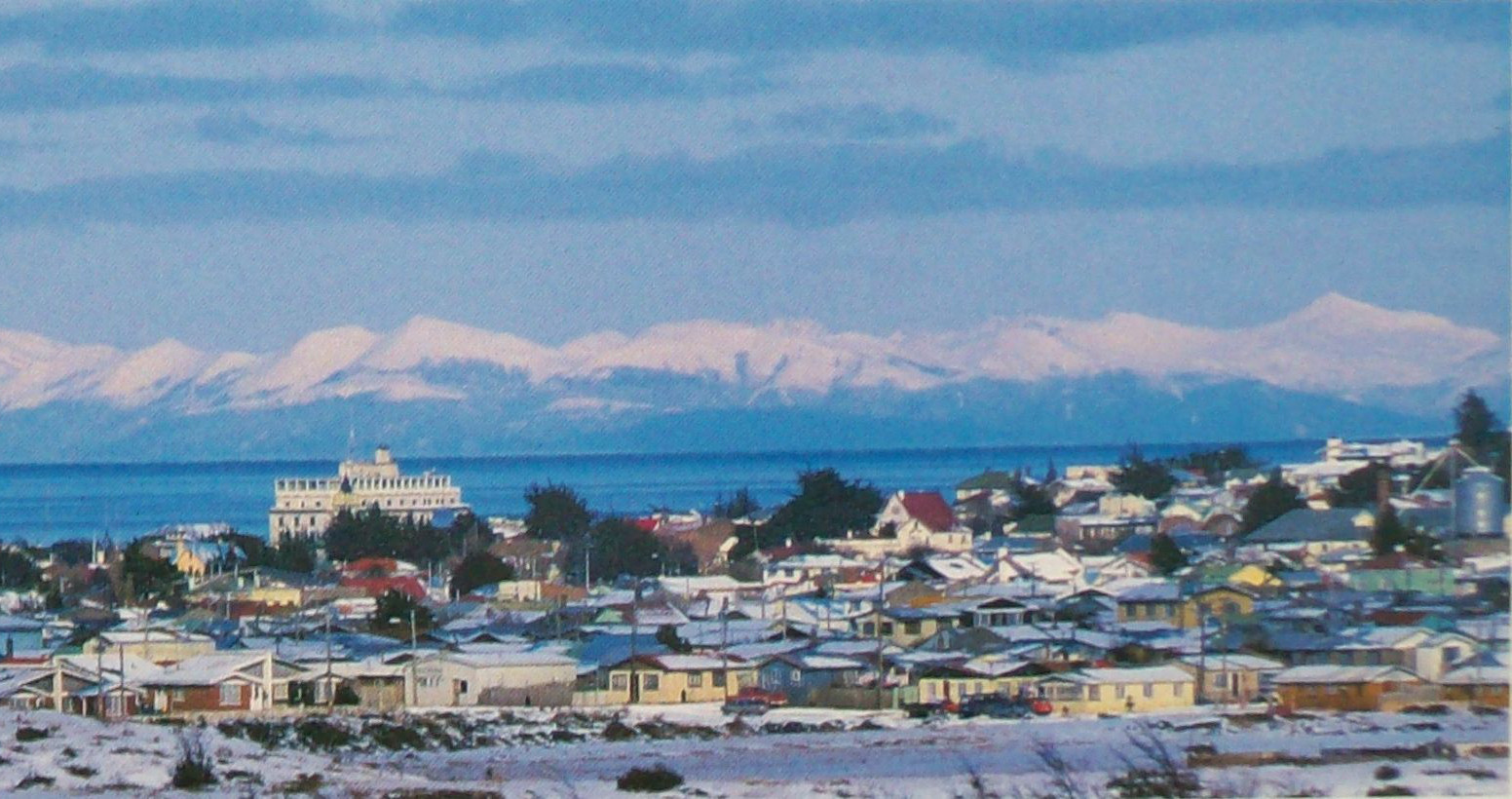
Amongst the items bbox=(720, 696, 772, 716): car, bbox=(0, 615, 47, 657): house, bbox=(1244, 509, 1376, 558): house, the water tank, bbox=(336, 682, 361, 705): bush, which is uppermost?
the water tank

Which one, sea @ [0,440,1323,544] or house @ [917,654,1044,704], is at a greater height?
sea @ [0,440,1323,544]

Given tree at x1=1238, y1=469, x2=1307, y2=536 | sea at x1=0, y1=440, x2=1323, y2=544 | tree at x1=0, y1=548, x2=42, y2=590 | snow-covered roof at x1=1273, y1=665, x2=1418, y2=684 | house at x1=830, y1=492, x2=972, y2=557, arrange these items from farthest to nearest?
1. sea at x1=0, y1=440, x2=1323, y2=544
2. house at x1=830, y1=492, x2=972, y2=557
3. tree at x1=1238, y1=469, x2=1307, y2=536
4. tree at x1=0, y1=548, x2=42, y2=590
5. snow-covered roof at x1=1273, y1=665, x2=1418, y2=684

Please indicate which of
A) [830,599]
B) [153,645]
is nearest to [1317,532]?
[830,599]

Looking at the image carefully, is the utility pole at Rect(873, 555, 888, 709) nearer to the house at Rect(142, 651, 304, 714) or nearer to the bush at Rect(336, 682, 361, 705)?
the bush at Rect(336, 682, 361, 705)

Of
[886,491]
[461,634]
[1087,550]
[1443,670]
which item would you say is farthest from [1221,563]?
[886,491]

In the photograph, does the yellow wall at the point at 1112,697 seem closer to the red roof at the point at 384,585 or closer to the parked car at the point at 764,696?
the parked car at the point at 764,696

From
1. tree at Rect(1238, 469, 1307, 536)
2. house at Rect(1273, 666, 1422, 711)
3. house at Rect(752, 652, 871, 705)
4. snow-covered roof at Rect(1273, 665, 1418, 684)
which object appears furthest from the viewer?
tree at Rect(1238, 469, 1307, 536)

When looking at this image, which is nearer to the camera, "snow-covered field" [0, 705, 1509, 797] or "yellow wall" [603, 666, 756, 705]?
"snow-covered field" [0, 705, 1509, 797]

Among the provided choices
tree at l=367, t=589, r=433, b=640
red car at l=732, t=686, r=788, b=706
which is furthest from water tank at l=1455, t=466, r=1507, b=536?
tree at l=367, t=589, r=433, b=640
